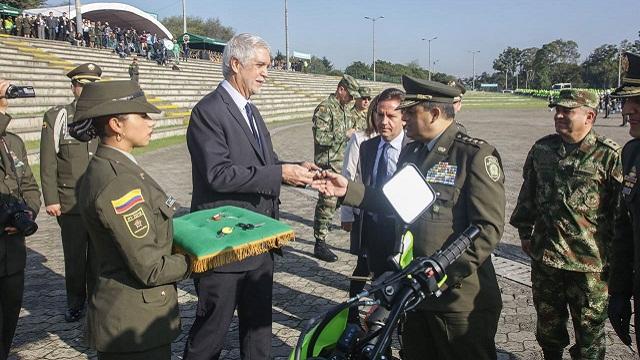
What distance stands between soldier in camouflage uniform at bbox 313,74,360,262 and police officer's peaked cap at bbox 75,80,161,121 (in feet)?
13.9

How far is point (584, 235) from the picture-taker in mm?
3287

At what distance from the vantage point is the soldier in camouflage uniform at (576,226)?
10.7 feet

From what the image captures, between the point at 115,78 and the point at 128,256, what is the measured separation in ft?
78.1

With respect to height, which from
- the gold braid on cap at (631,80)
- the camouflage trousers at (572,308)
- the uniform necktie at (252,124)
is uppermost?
the gold braid on cap at (631,80)

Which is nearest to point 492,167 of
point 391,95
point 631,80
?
point 631,80

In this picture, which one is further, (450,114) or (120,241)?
(450,114)

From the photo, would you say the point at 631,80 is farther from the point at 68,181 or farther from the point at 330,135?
the point at 68,181

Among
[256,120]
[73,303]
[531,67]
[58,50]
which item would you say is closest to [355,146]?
[256,120]

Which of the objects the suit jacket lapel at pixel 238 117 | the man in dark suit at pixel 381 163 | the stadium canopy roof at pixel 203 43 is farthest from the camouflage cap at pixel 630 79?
the stadium canopy roof at pixel 203 43

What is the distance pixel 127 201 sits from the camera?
88.6 inches

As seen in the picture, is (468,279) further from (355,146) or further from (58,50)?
(58,50)

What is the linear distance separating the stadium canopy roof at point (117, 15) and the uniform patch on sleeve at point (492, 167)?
52286 millimetres

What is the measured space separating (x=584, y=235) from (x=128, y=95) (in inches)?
118

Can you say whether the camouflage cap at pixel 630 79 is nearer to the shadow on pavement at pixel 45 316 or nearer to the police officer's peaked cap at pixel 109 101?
the police officer's peaked cap at pixel 109 101
